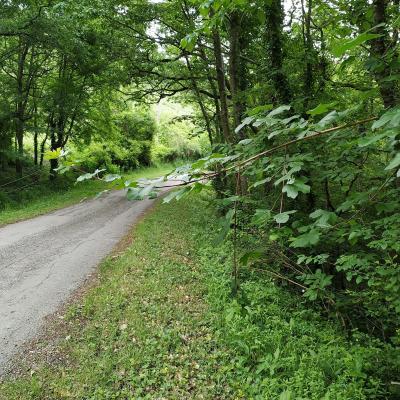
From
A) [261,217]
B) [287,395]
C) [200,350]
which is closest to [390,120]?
[261,217]

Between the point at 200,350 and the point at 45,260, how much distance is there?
186 inches

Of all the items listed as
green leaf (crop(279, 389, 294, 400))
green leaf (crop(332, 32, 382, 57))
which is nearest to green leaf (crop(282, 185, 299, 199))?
green leaf (crop(332, 32, 382, 57))

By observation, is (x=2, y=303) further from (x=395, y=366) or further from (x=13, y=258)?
(x=395, y=366)

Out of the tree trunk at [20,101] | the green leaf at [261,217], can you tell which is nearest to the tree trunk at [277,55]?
the green leaf at [261,217]

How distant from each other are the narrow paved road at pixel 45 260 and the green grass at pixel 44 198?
2.85ft

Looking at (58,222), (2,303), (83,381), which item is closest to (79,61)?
(58,222)

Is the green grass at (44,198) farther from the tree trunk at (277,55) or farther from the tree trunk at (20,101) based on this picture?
the tree trunk at (277,55)

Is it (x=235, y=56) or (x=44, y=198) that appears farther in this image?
(x=44, y=198)

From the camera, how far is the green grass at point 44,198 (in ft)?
41.5

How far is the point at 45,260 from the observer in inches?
303

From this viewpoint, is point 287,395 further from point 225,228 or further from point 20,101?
point 20,101

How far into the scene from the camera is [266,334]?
4637mm

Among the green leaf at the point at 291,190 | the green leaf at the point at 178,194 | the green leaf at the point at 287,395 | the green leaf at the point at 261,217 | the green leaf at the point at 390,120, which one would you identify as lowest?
the green leaf at the point at 287,395

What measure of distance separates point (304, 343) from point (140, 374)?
83.4 inches
